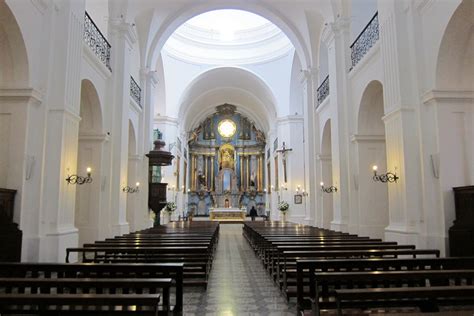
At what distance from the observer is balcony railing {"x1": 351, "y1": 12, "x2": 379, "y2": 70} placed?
10148 millimetres

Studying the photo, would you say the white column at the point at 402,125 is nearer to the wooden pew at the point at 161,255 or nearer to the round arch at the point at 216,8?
the wooden pew at the point at 161,255

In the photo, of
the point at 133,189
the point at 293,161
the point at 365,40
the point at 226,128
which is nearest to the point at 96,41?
the point at 133,189

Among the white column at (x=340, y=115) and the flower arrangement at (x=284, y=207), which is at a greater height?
the white column at (x=340, y=115)

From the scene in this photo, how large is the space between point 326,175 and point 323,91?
132 inches

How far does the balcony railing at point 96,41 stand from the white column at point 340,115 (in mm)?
7165

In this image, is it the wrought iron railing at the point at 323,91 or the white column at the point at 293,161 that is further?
the white column at the point at 293,161

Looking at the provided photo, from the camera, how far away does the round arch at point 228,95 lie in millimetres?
26734

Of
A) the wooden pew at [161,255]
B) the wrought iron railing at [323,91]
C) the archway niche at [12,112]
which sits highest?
the wrought iron railing at [323,91]

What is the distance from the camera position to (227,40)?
26.5m

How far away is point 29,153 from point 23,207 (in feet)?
3.27

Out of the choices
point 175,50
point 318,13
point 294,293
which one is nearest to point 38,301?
point 294,293

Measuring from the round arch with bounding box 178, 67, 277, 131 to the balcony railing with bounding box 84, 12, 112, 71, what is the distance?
45.7 ft

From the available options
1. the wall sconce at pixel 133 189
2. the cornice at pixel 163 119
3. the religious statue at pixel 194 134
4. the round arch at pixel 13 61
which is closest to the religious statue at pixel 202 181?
the religious statue at pixel 194 134

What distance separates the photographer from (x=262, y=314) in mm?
4711
